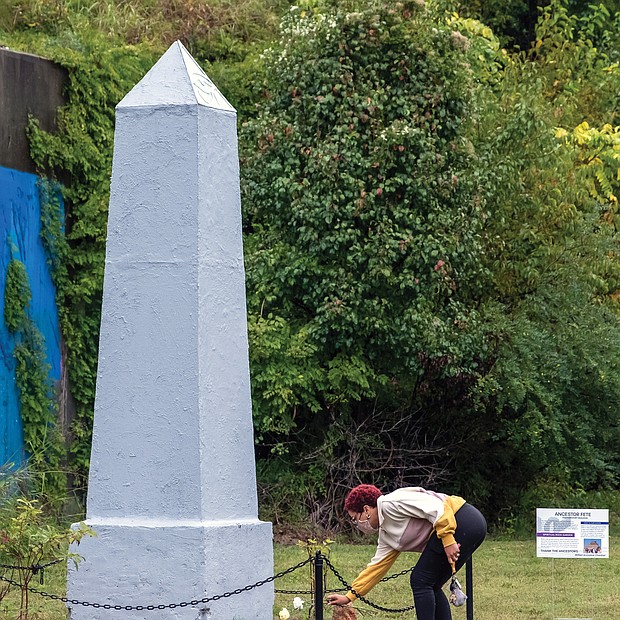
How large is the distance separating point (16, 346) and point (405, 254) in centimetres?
495

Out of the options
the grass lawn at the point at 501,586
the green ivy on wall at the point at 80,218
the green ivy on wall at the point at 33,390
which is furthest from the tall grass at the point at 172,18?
the grass lawn at the point at 501,586

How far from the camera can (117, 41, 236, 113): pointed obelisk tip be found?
10227mm

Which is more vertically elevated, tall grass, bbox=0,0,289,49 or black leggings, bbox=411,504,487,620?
tall grass, bbox=0,0,289,49

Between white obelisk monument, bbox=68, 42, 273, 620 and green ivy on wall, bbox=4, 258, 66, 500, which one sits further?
green ivy on wall, bbox=4, 258, 66, 500

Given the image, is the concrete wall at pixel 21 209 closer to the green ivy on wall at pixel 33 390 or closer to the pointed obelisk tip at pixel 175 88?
the green ivy on wall at pixel 33 390

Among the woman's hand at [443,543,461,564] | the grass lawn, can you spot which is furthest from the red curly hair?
the grass lawn

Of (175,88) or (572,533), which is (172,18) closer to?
(175,88)

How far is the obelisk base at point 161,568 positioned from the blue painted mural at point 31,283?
5.43 meters

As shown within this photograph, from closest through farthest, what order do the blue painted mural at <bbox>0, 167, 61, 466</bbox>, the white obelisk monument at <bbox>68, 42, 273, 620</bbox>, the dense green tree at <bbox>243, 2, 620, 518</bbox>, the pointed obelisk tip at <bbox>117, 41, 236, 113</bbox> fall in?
the white obelisk monument at <bbox>68, 42, 273, 620</bbox>
the pointed obelisk tip at <bbox>117, 41, 236, 113</bbox>
the blue painted mural at <bbox>0, 167, 61, 466</bbox>
the dense green tree at <bbox>243, 2, 620, 518</bbox>

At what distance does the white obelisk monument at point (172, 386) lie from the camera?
32.3 ft

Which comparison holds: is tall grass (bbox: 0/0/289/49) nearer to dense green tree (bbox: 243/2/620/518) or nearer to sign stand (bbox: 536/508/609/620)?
dense green tree (bbox: 243/2/620/518)

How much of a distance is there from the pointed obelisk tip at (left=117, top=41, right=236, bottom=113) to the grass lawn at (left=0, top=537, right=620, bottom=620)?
3.65m

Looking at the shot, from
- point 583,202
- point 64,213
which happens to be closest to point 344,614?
point 64,213

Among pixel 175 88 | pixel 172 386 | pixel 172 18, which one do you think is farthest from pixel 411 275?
pixel 172 386
